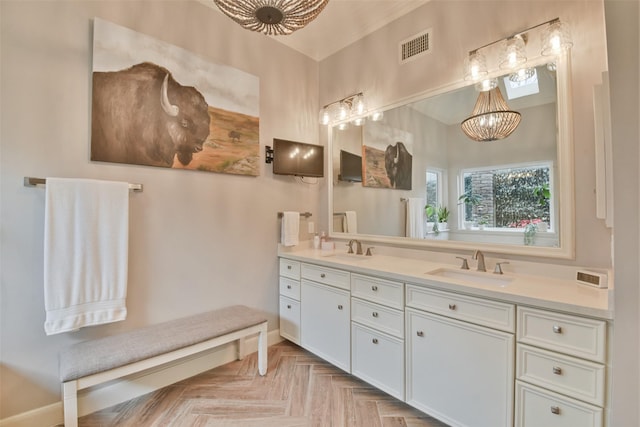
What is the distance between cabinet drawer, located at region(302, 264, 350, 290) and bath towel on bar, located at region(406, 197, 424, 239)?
2.15ft

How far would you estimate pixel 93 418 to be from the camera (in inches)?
70.5

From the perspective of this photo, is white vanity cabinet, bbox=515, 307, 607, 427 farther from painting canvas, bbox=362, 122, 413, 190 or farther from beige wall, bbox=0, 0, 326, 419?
beige wall, bbox=0, 0, 326, 419

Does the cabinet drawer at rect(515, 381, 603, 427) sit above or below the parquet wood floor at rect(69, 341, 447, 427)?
above

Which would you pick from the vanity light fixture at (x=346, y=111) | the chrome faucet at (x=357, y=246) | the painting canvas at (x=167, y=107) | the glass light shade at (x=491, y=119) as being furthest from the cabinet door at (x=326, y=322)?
the vanity light fixture at (x=346, y=111)

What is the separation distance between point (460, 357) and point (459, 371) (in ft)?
0.26

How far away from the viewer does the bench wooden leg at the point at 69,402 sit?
148 cm

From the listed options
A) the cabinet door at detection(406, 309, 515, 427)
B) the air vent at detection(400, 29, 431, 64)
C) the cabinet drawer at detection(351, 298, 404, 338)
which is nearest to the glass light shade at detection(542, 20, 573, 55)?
the air vent at detection(400, 29, 431, 64)

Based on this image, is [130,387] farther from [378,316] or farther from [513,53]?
[513,53]

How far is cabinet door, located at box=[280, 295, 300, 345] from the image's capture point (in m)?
2.61

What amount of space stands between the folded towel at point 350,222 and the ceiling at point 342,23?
171 cm

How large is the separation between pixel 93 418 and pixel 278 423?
3.81 feet

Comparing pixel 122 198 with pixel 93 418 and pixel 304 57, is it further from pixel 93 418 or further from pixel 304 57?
pixel 304 57

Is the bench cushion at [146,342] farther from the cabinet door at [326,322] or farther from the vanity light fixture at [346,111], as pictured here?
the vanity light fixture at [346,111]

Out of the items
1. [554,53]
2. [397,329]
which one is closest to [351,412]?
[397,329]
